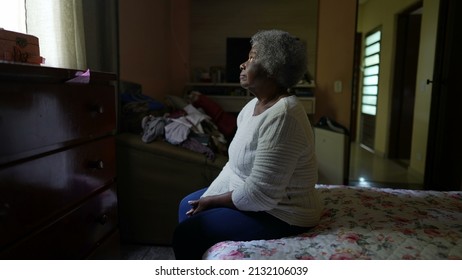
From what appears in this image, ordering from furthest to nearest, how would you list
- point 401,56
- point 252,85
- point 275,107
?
point 401,56
point 252,85
point 275,107

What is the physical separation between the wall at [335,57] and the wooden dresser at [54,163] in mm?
2743

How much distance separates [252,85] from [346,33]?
8.81ft

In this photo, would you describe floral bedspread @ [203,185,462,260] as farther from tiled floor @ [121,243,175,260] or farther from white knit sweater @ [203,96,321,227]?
tiled floor @ [121,243,175,260]

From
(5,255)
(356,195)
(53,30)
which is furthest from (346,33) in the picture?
(5,255)

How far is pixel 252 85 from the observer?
116cm

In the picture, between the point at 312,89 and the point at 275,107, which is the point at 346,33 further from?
the point at 275,107

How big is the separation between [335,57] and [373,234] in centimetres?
280

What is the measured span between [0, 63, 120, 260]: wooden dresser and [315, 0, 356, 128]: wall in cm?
274

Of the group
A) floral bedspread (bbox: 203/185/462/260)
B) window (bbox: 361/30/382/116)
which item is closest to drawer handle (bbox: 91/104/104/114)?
floral bedspread (bbox: 203/185/462/260)

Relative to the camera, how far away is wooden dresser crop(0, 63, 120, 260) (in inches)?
29.0

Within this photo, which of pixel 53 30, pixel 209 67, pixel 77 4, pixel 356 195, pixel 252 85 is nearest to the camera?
pixel 252 85

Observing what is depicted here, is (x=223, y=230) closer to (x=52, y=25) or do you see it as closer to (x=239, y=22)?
(x=52, y=25)

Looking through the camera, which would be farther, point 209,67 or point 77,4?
point 209,67

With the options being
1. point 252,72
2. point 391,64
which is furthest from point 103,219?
point 391,64
